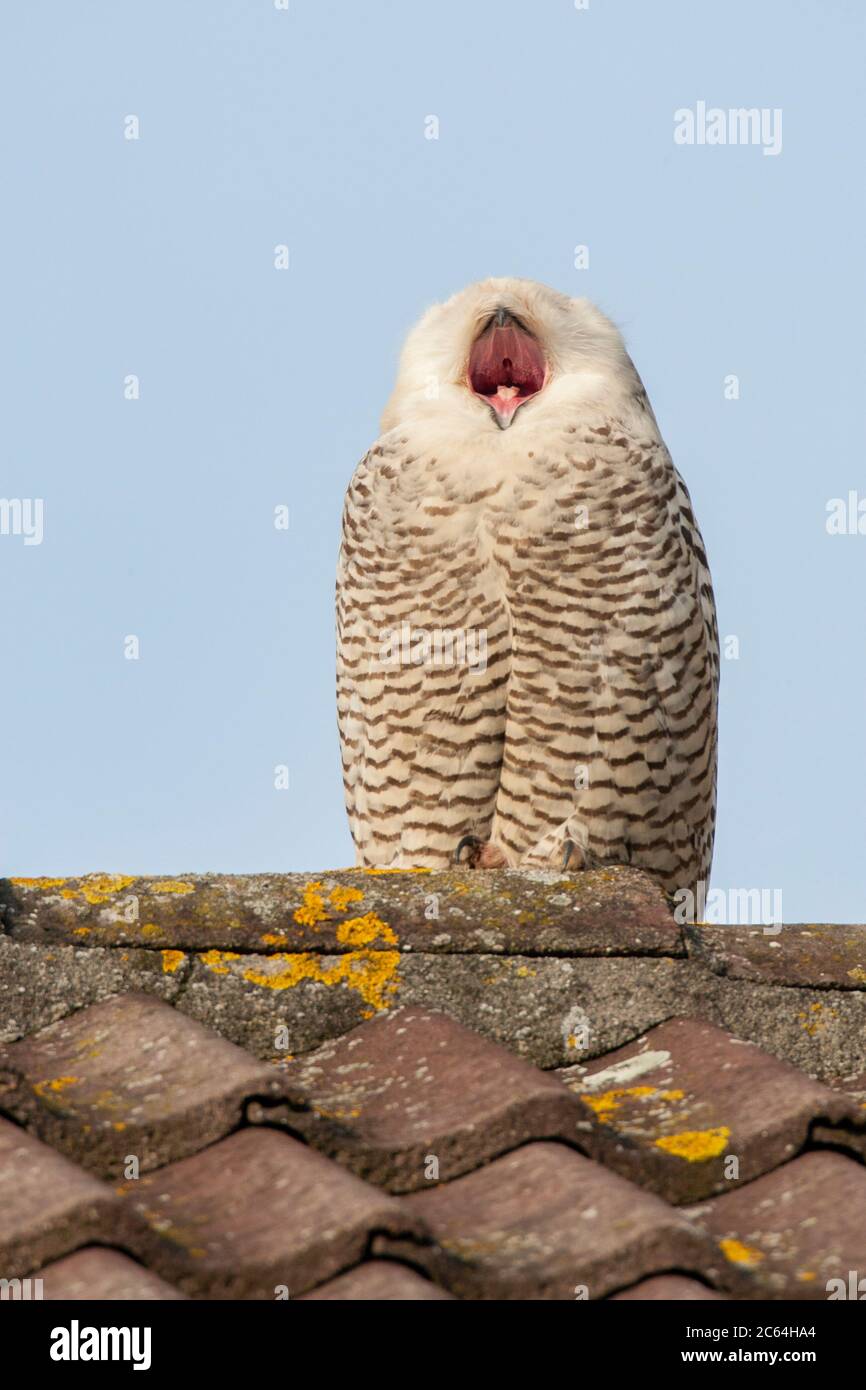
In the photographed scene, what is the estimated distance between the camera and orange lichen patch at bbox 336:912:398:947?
3391mm

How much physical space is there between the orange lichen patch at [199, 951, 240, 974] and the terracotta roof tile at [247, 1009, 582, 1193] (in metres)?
0.22

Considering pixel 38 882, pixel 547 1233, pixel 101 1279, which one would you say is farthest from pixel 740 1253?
pixel 38 882

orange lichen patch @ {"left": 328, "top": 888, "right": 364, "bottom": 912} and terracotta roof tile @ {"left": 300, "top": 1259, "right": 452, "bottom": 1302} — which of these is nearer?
terracotta roof tile @ {"left": 300, "top": 1259, "right": 452, "bottom": 1302}

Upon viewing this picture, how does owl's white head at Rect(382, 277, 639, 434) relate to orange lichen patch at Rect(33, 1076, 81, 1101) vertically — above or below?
above

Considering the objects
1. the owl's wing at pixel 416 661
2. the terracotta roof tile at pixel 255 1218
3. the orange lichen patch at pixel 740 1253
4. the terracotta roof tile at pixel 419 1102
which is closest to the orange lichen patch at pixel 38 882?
the terracotta roof tile at pixel 419 1102

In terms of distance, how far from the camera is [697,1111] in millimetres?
2939

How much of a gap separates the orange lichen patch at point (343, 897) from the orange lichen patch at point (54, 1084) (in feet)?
2.31

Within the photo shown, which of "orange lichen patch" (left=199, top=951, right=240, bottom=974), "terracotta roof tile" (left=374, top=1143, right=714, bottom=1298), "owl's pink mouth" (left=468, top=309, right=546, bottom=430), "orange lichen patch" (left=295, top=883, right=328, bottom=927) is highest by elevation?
"owl's pink mouth" (left=468, top=309, right=546, bottom=430)

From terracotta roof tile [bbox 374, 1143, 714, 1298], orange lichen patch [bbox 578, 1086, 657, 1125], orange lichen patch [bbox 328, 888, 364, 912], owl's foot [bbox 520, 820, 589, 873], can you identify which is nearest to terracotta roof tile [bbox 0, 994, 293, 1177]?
terracotta roof tile [bbox 374, 1143, 714, 1298]

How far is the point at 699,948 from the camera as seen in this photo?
3.56m

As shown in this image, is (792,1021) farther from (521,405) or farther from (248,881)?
(521,405)

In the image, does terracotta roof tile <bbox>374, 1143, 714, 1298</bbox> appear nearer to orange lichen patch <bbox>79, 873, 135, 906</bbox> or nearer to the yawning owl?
orange lichen patch <bbox>79, 873, 135, 906</bbox>

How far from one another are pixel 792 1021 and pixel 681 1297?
3.92ft

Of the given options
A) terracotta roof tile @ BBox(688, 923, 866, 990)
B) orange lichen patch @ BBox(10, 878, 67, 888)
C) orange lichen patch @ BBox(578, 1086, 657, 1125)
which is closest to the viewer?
orange lichen patch @ BBox(578, 1086, 657, 1125)
